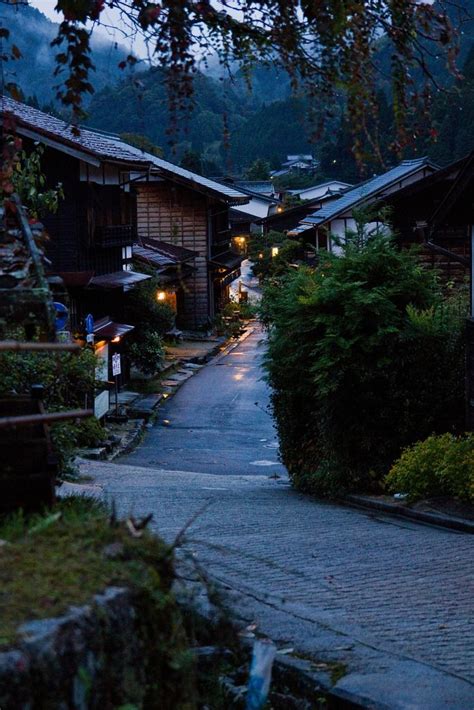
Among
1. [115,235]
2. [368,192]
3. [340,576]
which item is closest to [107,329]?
[115,235]

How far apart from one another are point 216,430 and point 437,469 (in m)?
13.9

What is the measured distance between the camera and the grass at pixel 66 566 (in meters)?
3.73

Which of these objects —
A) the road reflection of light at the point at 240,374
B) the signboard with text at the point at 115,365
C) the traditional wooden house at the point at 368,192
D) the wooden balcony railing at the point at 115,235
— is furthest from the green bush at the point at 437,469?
the road reflection of light at the point at 240,374

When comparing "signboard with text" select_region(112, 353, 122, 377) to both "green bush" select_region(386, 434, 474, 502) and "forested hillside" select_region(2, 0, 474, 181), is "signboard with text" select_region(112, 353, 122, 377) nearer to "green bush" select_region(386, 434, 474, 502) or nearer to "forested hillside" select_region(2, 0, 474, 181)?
"forested hillside" select_region(2, 0, 474, 181)

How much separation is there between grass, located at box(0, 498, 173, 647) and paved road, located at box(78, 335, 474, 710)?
16.3 inches

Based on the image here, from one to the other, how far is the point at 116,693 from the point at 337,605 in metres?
4.89

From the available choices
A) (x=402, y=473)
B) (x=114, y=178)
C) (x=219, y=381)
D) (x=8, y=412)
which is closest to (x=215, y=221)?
(x=219, y=381)

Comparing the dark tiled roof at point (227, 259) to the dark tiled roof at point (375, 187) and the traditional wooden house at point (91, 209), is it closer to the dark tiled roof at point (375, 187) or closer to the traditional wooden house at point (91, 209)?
the dark tiled roof at point (375, 187)

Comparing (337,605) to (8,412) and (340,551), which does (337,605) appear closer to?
(340,551)

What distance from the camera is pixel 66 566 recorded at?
4043 millimetres

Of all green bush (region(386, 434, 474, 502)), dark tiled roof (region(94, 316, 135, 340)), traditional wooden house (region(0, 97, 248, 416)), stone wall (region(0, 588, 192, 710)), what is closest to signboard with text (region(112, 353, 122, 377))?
traditional wooden house (region(0, 97, 248, 416))

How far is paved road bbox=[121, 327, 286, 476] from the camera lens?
23.5 metres

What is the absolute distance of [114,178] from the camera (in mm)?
29797

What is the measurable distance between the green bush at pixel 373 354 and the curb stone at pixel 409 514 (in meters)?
0.59
